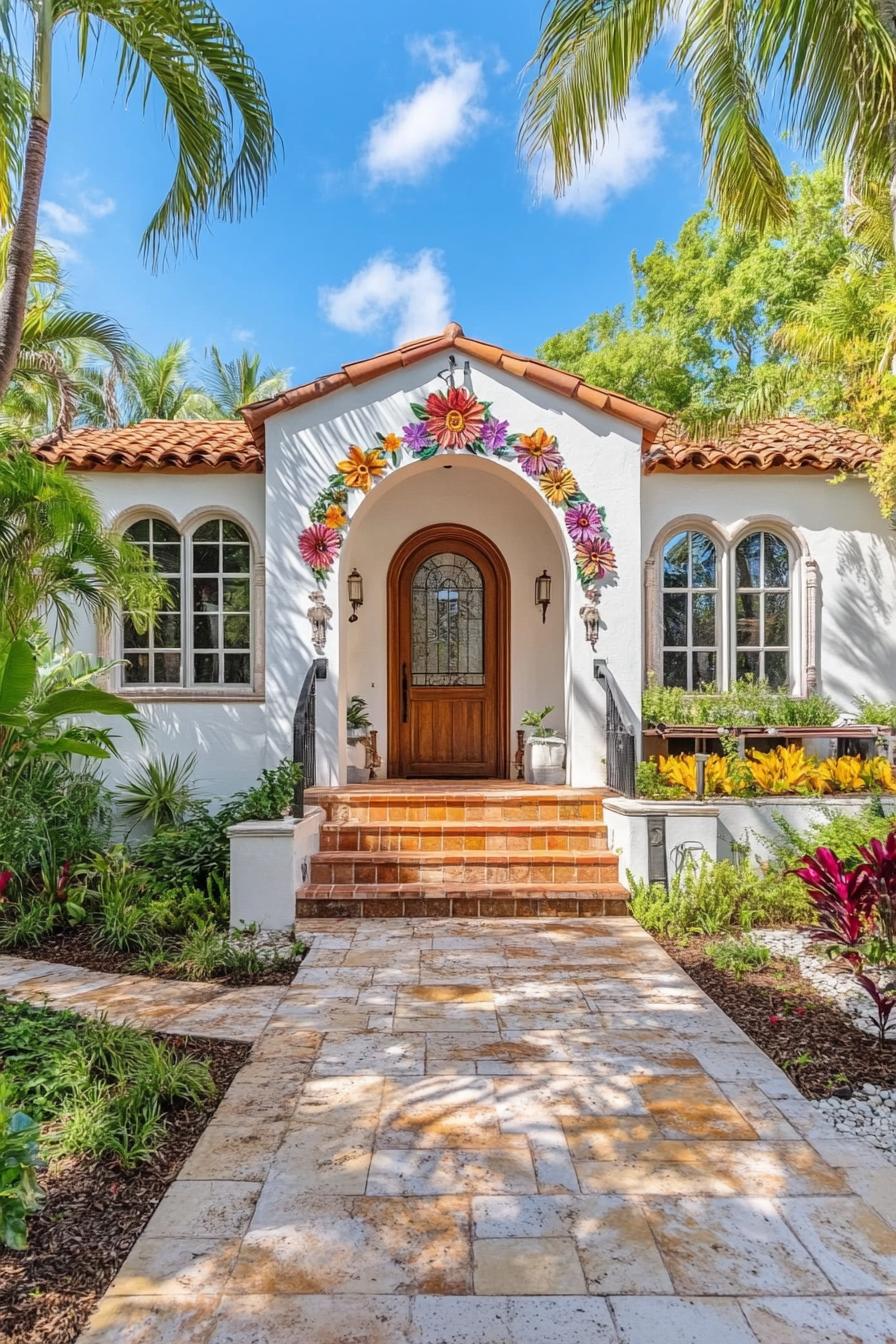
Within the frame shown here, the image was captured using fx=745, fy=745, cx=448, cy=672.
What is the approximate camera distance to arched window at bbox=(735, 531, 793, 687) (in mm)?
8648

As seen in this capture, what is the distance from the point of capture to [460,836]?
680 cm

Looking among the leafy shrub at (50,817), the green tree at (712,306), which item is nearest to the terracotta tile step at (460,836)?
the leafy shrub at (50,817)

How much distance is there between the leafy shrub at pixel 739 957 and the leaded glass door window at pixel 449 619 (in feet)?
15.6

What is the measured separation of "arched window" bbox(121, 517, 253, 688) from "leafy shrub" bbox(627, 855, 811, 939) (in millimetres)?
4893

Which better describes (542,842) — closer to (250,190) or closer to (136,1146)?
(136,1146)

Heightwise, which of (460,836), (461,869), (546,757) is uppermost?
(546,757)

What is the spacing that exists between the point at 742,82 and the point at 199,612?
7023mm

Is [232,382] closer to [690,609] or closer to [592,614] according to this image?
[690,609]

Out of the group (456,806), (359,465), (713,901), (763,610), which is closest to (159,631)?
(359,465)

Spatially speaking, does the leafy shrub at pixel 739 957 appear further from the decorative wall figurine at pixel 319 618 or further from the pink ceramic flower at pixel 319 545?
the pink ceramic flower at pixel 319 545

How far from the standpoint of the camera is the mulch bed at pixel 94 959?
4.96 m

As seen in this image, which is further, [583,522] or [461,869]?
[583,522]

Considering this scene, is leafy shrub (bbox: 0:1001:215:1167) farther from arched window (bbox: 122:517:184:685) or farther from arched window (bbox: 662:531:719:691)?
arched window (bbox: 662:531:719:691)

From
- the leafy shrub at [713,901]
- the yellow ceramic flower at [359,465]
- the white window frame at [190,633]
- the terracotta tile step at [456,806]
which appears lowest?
the leafy shrub at [713,901]
